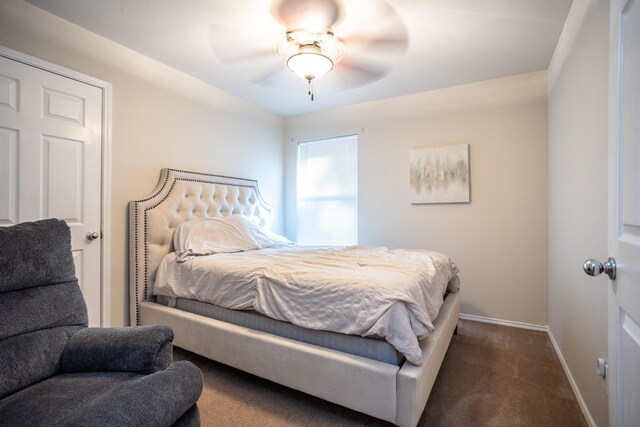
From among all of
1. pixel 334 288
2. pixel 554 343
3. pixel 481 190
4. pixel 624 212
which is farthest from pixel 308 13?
pixel 554 343

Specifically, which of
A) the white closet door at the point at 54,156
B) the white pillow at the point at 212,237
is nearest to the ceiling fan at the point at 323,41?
the white closet door at the point at 54,156

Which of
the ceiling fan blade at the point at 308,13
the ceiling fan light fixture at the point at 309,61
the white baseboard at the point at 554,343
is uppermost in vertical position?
the ceiling fan blade at the point at 308,13

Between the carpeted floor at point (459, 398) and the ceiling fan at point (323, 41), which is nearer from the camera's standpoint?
the carpeted floor at point (459, 398)

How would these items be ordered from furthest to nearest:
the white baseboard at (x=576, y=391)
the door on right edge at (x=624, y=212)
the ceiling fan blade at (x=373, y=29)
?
the ceiling fan blade at (x=373, y=29) → the white baseboard at (x=576, y=391) → the door on right edge at (x=624, y=212)

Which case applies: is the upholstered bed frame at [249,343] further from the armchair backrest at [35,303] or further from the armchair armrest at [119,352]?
the armchair backrest at [35,303]

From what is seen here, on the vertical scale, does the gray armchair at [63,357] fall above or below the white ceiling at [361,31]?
below

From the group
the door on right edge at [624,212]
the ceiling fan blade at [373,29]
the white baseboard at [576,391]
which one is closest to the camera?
the door on right edge at [624,212]

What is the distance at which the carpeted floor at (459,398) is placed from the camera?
164cm

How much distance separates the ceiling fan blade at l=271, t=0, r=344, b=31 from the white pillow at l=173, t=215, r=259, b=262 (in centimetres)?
182

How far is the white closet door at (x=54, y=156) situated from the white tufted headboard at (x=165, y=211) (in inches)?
9.9

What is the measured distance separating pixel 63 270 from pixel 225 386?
118 cm

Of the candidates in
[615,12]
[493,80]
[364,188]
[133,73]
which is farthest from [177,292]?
[493,80]

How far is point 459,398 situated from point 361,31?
8.32ft

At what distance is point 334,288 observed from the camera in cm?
164
